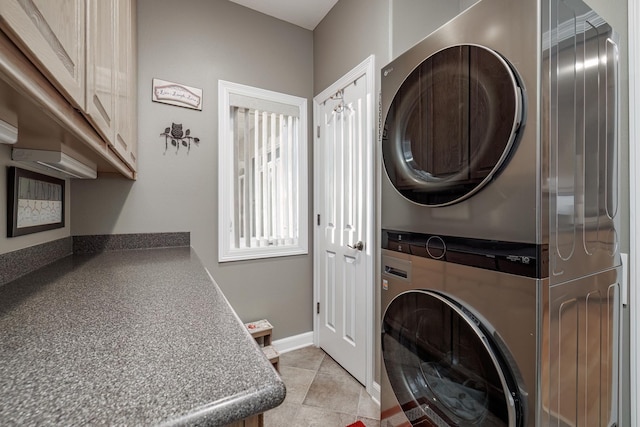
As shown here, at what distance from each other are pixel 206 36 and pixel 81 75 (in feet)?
5.98

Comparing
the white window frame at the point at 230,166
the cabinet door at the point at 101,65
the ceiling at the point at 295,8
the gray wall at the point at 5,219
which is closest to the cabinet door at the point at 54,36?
the cabinet door at the point at 101,65

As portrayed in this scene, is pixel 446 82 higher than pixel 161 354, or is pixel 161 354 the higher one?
pixel 446 82

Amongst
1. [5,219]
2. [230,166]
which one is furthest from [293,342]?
[5,219]

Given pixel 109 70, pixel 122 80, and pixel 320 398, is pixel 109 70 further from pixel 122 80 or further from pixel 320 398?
pixel 320 398

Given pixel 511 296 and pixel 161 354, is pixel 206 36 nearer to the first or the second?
pixel 161 354

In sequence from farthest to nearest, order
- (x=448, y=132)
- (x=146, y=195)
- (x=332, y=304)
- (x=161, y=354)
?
1. (x=332, y=304)
2. (x=146, y=195)
3. (x=448, y=132)
4. (x=161, y=354)

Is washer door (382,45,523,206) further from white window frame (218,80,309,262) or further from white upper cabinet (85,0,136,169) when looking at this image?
white window frame (218,80,309,262)

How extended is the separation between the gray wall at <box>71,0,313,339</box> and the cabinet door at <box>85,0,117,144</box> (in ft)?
3.32

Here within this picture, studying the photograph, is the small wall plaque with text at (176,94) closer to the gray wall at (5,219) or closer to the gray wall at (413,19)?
the gray wall at (5,219)

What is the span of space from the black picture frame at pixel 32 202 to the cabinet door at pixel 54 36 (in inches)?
30.6

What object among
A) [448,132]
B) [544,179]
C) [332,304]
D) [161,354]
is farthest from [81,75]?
[332,304]

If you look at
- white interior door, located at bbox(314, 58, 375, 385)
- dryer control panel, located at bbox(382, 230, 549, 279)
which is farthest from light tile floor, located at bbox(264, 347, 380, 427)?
dryer control panel, located at bbox(382, 230, 549, 279)

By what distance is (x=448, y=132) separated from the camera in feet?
3.40

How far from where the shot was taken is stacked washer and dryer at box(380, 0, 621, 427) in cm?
81
